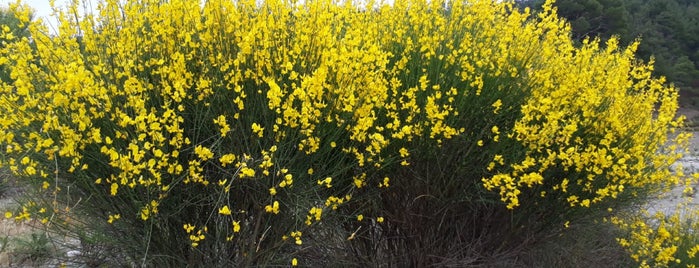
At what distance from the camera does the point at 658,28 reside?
32.9m

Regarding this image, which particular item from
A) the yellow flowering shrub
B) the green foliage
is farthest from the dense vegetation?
the green foliage

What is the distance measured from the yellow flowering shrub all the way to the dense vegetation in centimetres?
1830

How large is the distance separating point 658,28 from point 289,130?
115 ft

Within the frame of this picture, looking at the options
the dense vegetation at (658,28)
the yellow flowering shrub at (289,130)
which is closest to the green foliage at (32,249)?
the yellow flowering shrub at (289,130)

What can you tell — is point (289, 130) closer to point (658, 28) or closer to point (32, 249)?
point (32, 249)

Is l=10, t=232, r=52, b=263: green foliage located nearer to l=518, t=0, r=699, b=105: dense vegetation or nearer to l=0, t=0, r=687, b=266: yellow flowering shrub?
l=0, t=0, r=687, b=266: yellow flowering shrub

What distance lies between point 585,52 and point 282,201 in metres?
2.28

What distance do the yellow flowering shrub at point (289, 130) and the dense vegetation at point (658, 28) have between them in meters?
18.3

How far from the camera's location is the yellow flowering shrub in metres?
2.69

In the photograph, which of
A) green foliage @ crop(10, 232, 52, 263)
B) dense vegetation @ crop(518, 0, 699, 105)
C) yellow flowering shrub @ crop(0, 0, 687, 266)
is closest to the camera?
yellow flowering shrub @ crop(0, 0, 687, 266)

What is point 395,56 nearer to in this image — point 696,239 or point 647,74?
point 647,74

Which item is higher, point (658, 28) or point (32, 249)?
point (658, 28)

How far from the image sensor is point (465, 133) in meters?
3.36

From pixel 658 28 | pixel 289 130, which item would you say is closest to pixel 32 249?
pixel 289 130
